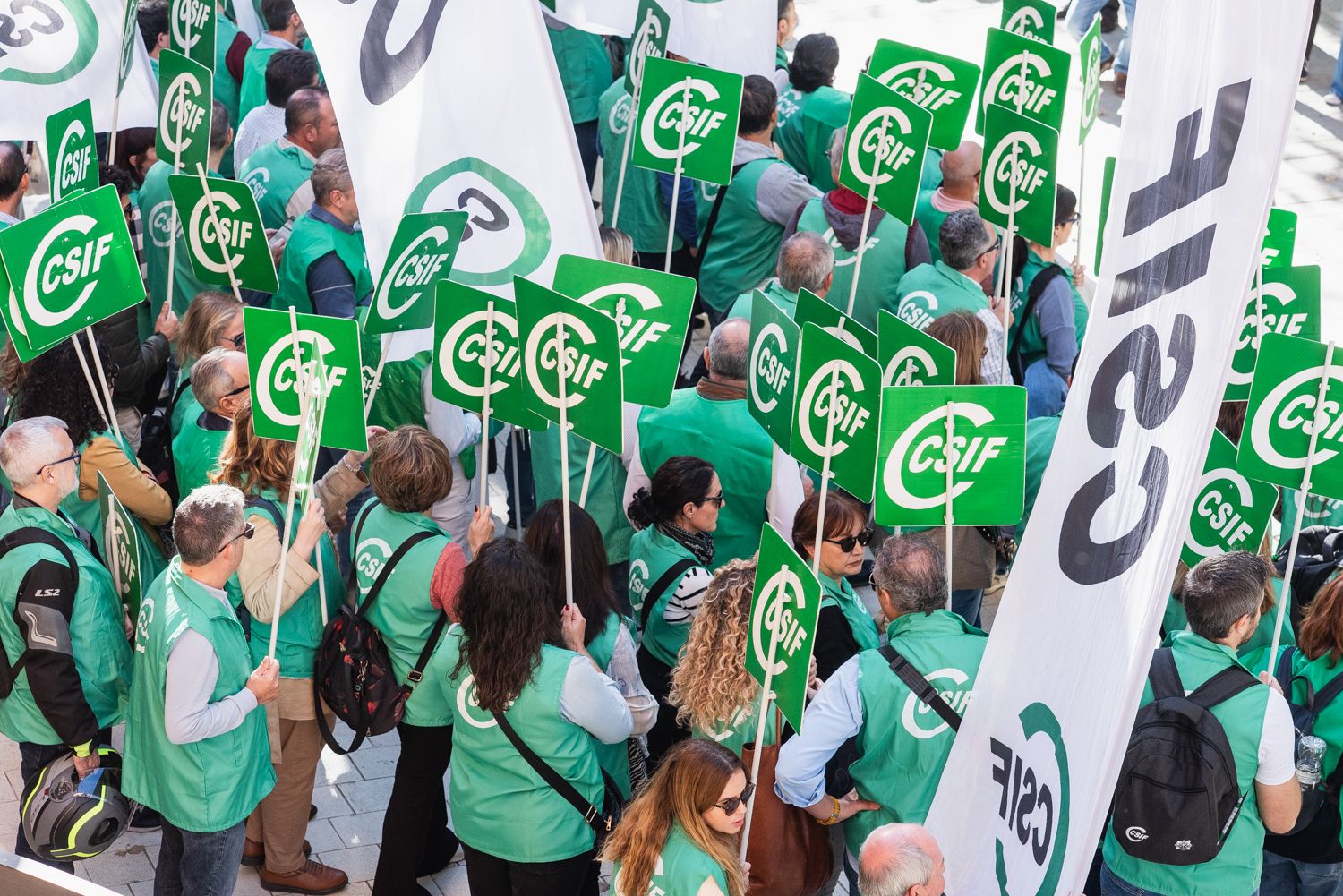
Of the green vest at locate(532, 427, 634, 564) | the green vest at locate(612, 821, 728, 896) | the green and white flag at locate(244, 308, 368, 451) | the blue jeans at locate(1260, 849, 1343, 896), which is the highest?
the green and white flag at locate(244, 308, 368, 451)

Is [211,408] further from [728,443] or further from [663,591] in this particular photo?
[728,443]

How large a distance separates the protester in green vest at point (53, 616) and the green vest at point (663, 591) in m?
1.72

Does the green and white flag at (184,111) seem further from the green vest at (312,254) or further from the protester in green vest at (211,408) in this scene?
the protester in green vest at (211,408)

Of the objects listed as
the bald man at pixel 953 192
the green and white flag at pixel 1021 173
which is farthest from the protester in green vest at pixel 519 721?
the bald man at pixel 953 192

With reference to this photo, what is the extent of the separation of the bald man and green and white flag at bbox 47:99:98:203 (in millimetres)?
3865

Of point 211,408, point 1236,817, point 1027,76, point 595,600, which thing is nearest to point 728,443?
point 595,600

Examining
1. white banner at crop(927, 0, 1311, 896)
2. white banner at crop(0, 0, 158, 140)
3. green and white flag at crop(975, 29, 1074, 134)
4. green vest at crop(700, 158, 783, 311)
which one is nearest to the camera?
white banner at crop(927, 0, 1311, 896)

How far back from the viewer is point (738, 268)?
8461 millimetres

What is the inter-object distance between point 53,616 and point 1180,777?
3.39 meters

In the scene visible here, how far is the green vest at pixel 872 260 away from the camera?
24.8 feet

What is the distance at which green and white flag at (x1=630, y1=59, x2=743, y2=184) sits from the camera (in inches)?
284

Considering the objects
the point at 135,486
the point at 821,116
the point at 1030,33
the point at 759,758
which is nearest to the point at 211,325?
the point at 135,486

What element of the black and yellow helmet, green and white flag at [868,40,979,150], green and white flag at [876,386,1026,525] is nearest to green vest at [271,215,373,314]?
the black and yellow helmet

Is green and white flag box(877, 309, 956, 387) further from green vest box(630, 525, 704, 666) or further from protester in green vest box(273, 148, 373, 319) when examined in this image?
protester in green vest box(273, 148, 373, 319)
